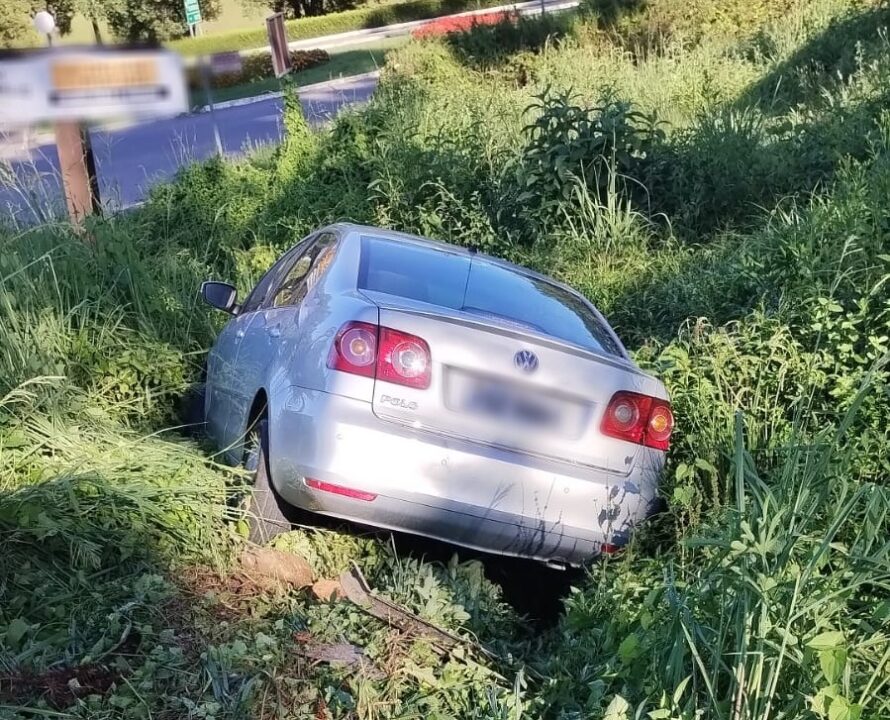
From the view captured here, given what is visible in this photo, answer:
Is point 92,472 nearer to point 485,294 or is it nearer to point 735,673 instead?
point 485,294

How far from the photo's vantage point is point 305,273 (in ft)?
14.9

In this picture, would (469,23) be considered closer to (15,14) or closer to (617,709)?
(15,14)

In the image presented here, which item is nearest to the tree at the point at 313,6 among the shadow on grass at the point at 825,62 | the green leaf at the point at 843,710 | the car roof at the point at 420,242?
the shadow on grass at the point at 825,62

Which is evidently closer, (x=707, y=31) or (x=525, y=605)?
(x=525, y=605)

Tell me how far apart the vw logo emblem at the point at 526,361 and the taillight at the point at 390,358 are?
34 centimetres

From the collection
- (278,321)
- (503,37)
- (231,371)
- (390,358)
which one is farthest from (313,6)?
(390,358)

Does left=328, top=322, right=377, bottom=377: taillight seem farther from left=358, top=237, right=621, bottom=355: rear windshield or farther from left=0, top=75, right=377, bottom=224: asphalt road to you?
left=0, top=75, right=377, bottom=224: asphalt road

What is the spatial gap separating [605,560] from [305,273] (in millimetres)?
2109

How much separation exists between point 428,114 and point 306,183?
191cm

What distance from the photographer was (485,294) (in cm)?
416

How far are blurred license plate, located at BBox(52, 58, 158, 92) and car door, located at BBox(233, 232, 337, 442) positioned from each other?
122 centimetres

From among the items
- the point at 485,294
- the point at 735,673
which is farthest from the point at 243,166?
the point at 735,673

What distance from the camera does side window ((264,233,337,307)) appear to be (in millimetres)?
4302

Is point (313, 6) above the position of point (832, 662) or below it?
above
